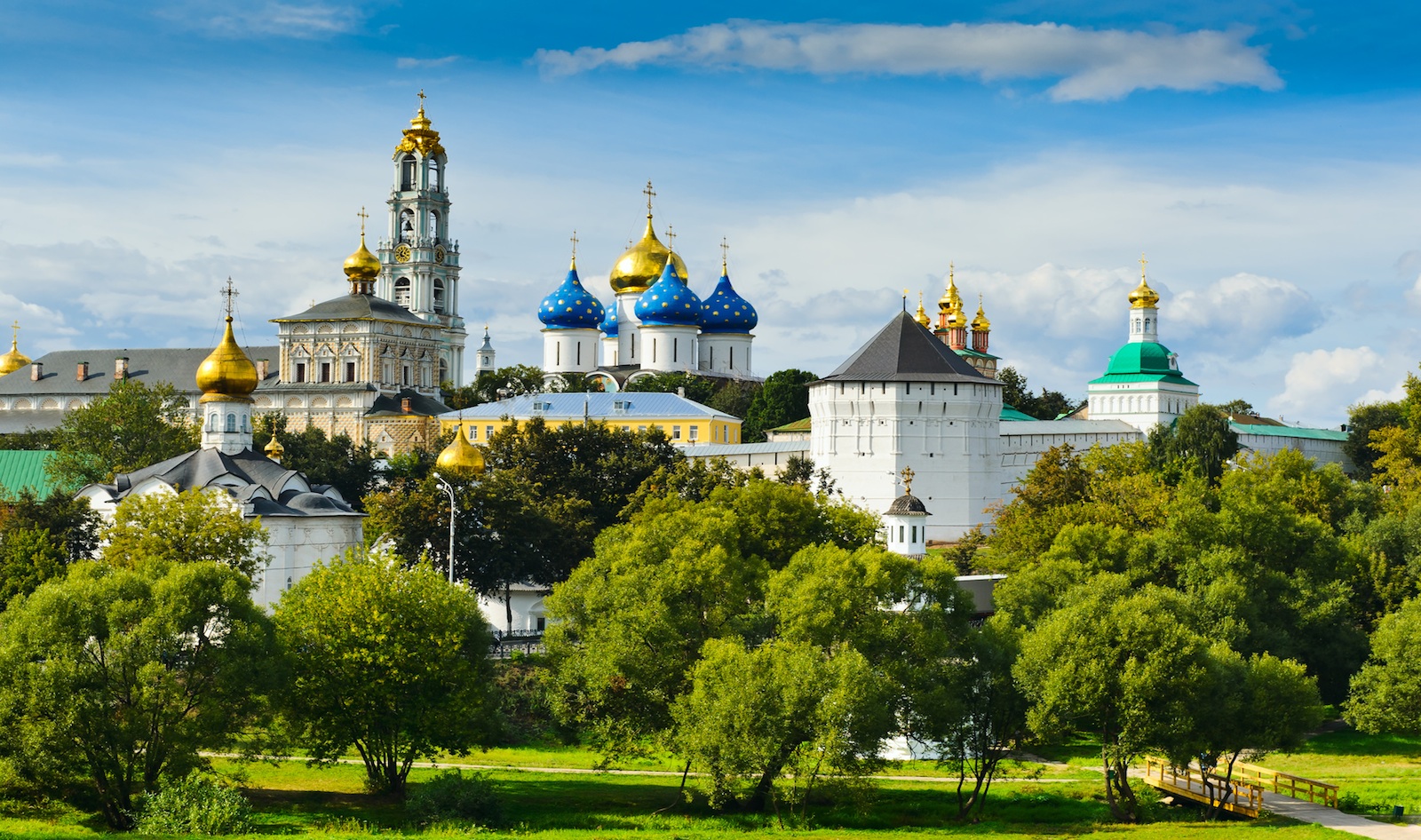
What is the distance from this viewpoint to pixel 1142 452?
5284 centimetres

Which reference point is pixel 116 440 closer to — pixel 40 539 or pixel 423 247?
pixel 40 539

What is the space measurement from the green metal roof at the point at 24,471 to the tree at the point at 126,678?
86.0ft

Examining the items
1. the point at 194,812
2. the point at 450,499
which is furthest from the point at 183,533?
the point at 194,812

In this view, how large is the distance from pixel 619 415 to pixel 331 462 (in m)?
14.8

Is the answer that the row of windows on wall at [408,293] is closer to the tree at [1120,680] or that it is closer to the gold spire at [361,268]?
the gold spire at [361,268]

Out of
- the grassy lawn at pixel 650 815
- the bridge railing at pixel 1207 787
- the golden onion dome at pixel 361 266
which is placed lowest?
the grassy lawn at pixel 650 815

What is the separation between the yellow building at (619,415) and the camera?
6694 cm

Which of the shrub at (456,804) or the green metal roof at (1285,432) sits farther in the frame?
the green metal roof at (1285,432)

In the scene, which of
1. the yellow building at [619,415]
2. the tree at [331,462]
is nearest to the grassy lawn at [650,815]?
the tree at [331,462]

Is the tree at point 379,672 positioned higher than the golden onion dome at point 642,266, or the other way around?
the golden onion dome at point 642,266

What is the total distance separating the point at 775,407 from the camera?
73.1m

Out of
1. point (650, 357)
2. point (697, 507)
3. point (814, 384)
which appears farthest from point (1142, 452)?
point (650, 357)

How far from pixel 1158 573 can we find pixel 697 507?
9.76m

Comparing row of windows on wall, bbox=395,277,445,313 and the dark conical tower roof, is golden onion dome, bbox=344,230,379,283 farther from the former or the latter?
the dark conical tower roof
